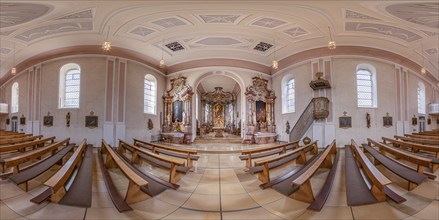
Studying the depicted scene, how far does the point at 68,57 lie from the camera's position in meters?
10.0

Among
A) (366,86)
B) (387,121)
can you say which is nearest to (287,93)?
(366,86)

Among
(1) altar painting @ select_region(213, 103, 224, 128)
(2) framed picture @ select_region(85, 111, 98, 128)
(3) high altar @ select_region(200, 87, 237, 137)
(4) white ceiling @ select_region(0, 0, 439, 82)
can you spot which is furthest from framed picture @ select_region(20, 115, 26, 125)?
(1) altar painting @ select_region(213, 103, 224, 128)

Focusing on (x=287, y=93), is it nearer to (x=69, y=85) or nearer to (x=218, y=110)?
(x=218, y=110)

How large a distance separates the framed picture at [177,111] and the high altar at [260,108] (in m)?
4.58

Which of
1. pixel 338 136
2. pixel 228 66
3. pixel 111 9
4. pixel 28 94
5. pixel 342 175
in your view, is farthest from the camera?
pixel 228 66

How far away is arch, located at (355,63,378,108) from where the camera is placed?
10.2 meters

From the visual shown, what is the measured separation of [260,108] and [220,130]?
189 inches

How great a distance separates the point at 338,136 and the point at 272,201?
29.3 ft

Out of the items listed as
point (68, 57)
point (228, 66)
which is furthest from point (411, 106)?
point (68, 57)

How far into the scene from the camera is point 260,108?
12.4 m

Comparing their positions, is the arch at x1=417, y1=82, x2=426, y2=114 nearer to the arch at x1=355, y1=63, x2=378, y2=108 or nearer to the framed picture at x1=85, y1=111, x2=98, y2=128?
the arch at x1=355, y1=63, x2=378, y2=108

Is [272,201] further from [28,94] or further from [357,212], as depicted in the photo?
[28,94]

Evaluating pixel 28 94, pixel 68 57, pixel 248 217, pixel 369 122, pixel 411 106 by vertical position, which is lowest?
pixel 248 217

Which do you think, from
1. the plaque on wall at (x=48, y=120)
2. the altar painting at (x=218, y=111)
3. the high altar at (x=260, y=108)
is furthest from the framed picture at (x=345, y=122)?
the plaque on wall at (x=48, y=120)
